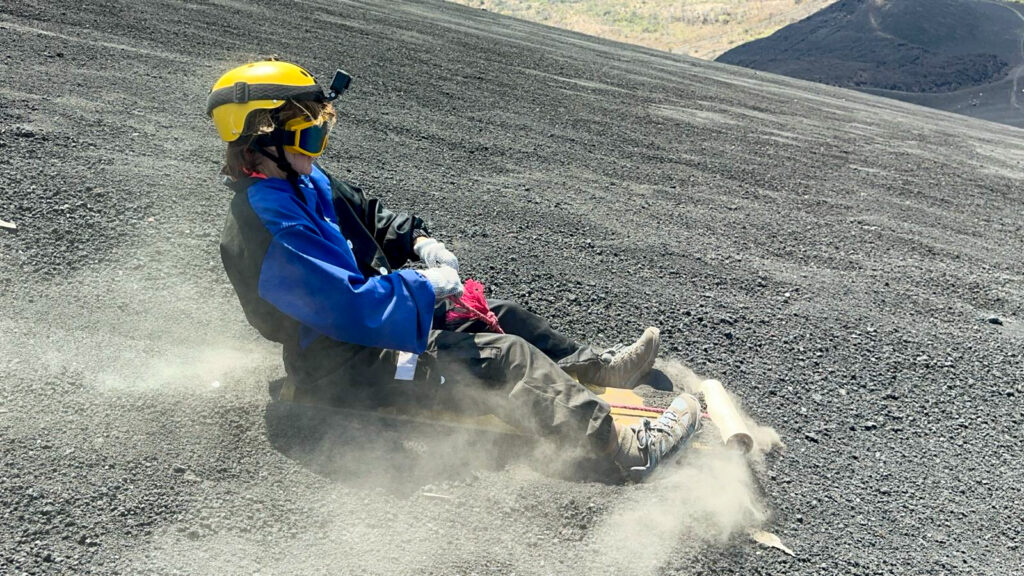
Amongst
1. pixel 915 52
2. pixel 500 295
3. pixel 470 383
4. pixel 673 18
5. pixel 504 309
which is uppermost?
pixel 915 52

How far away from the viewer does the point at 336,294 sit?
10.5ft

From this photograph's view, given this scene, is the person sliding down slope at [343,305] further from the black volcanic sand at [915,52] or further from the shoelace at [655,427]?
the black volcanic sand at [915,52]

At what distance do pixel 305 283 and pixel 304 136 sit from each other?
0.63 m

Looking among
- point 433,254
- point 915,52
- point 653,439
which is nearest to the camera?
point 653,439

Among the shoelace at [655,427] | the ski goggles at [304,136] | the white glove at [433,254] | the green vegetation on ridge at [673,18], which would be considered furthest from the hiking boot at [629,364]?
the green vegetation on ridge at [673,18]

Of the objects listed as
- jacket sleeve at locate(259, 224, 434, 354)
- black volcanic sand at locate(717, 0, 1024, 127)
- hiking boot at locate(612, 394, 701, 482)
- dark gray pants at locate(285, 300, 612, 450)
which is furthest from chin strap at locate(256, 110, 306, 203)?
black volcanic sand at locate(717, 0, 1024, 127)

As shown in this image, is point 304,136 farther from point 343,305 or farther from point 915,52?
point 915,52

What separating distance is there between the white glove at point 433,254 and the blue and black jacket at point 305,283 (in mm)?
368

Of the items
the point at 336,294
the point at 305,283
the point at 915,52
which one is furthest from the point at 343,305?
the point at 915,52

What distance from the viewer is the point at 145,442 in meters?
3.37

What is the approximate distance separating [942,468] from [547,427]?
2239mm

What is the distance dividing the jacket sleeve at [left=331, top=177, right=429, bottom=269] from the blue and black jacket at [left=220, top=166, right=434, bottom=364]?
0.54m

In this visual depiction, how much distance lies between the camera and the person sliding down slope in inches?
126

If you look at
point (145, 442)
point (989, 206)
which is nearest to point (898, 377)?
point (145, 442)
